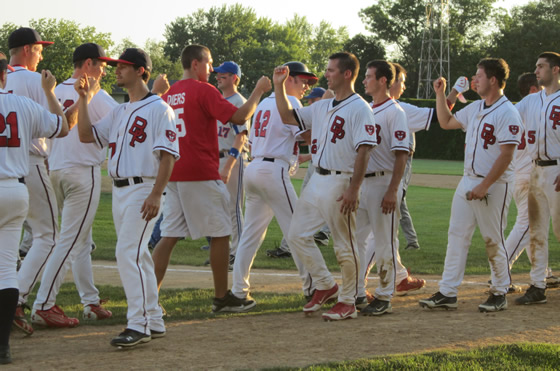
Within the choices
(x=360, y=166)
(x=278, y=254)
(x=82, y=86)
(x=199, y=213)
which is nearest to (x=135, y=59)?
(x=82, y=86)

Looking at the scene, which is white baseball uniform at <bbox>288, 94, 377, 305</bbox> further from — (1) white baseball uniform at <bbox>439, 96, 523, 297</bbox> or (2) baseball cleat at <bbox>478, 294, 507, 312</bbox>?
(2) baseball cleat at <bbox>478, 294, 507, 312</bbox>

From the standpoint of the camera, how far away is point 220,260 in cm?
661

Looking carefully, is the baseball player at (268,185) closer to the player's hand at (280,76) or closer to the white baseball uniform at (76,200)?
the player's hand at (280,76)

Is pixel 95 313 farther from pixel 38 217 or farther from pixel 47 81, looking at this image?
pixel 47 81

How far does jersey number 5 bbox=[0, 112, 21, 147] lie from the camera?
514 centimetres

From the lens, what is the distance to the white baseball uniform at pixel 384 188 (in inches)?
258

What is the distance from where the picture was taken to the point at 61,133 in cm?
548

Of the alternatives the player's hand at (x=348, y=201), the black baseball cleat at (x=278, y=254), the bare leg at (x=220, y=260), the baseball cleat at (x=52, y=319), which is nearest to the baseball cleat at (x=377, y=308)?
the player's hand at (x=348, y=201)

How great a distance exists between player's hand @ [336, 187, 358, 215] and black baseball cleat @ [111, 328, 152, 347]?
1922mm

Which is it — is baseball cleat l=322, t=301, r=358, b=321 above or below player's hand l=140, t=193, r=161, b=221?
below

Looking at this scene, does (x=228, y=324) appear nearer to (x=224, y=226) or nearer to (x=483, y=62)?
(x=224, y=226)

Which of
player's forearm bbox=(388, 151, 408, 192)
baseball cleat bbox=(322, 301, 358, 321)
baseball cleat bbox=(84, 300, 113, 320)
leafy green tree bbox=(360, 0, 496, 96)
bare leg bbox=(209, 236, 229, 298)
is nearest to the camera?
baseball cleat bbox=(322, 301, 358, 321)

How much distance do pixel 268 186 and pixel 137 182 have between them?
6.05ft

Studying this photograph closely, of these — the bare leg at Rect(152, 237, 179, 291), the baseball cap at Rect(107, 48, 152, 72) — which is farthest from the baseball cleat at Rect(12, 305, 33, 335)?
the baseball cap at Rect(107, 48, 152, 72)
